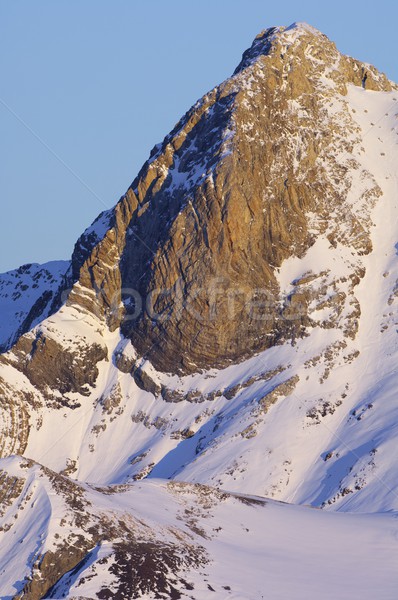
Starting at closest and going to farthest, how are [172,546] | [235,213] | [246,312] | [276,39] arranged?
[172,546], [246,312], [235,213], [276,39]

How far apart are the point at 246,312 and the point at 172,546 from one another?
224 ft

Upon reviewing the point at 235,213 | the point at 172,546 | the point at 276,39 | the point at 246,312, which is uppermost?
the point at 276,39

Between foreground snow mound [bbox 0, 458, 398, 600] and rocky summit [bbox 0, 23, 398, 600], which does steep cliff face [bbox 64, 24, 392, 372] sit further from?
foreground snow mound [bbox 0, 458, 398, 600]

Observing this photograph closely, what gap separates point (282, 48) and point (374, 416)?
159ft

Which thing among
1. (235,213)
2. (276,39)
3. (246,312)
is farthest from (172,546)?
(276,39)

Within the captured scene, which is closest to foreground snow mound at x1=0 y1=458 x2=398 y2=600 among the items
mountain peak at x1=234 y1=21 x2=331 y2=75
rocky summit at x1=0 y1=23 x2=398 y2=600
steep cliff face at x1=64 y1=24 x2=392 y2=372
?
rocky summit at x1=0 y1=23 x2=398 y2=600

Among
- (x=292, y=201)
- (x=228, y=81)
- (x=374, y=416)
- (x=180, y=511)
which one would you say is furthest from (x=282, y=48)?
(x=180, y=511)

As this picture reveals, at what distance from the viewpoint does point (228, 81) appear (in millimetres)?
187000

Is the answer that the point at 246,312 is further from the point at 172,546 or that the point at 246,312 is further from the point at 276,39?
the point at 172,546

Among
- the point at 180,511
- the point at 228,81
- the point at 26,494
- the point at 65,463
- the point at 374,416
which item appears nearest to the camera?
the point at 26,494

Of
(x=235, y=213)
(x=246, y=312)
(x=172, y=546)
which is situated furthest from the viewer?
(x=235, y=213)

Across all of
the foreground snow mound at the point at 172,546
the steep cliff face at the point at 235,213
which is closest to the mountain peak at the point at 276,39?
the steep cliff face at the point at 235,213

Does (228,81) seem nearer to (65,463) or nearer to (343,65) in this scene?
(343,65)

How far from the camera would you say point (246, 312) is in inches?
6796
